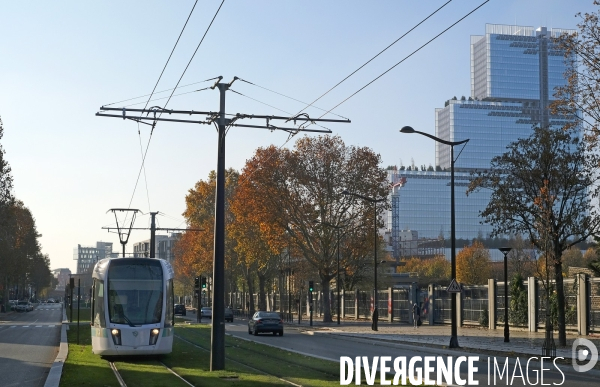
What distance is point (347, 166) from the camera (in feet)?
204

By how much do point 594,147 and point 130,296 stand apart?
1665cm

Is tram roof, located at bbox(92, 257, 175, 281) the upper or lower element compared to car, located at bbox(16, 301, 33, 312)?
upper

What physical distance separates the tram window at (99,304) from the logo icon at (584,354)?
46.6 feet

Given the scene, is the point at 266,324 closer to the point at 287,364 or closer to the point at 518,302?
the point at 518,302

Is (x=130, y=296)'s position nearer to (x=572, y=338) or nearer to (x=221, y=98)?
(x=221, y=98)

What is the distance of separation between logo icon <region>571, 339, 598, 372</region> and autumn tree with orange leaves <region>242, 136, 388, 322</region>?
28641mm

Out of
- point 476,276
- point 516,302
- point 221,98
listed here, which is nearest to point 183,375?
point 221,98

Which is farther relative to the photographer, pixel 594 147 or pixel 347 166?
pixel 347 166

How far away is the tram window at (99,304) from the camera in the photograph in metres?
24.4

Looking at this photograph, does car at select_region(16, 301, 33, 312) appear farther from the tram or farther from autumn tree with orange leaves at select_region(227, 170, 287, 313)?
the tram

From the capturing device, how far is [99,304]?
2486 centimetres

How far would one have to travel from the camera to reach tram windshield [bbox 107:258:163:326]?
957 inches

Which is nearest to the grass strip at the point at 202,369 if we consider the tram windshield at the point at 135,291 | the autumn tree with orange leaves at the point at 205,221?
the tram windshield at the point at 135,291

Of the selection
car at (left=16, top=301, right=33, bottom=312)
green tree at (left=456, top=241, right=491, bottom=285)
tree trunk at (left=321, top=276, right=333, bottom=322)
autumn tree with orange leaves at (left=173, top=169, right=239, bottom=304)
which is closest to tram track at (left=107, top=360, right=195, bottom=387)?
tree trunk at (left=321, top=276, right=333, bottom=322)
